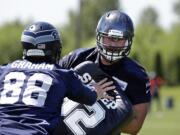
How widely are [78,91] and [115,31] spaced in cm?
102

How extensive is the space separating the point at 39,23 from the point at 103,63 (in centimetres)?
105

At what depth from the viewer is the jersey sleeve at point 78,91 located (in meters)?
6.26

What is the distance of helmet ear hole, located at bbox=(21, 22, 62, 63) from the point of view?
6316mm

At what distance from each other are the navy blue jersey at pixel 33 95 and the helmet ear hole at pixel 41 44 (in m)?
0.09

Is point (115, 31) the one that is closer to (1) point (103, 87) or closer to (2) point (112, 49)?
(2) point (112, 49)

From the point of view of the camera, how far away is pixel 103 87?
23.0 feet

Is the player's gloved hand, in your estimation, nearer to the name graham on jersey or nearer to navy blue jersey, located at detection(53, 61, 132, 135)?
navy blue jersey, located at detection(53, 61, 132, 135)

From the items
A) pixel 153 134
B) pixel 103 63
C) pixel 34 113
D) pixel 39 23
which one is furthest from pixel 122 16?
pixel 153 134

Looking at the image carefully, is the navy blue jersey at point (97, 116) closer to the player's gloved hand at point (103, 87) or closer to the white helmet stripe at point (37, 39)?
the player's gloved hand at point (103, 87)

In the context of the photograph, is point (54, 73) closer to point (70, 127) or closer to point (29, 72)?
point (29, 72)

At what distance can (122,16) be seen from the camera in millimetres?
7215

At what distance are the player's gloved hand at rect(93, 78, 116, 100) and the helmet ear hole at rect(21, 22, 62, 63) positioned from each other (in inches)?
27.3

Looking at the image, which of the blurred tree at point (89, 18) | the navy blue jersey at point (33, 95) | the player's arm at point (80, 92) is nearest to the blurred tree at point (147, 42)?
the blurred tree at point (89, 18)

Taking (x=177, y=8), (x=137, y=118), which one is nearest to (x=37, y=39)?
(x=137, y=118)
